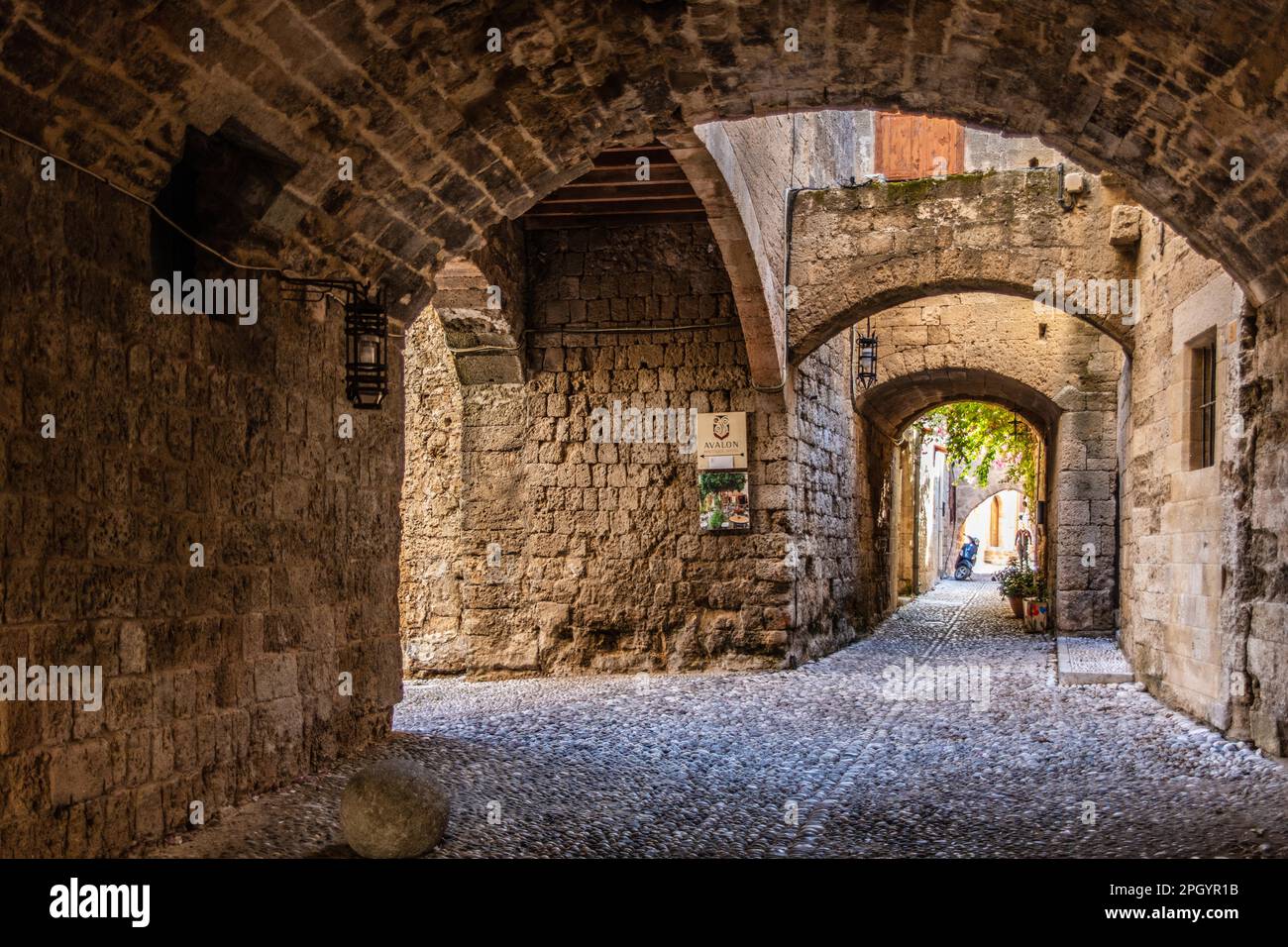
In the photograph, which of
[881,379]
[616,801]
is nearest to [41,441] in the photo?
[616,801]

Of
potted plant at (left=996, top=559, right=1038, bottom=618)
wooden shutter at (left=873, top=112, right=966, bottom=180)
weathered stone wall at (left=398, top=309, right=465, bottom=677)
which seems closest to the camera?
weathered stone wall at (left=398, top=309, right=465, bottom=677)

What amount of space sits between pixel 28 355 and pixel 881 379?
9.55m

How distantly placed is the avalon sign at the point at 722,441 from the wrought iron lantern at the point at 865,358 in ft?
8.60

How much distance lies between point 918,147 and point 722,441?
5.71 meters

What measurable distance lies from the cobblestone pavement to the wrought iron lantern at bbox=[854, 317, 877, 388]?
155 inches

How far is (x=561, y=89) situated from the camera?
16.1ft

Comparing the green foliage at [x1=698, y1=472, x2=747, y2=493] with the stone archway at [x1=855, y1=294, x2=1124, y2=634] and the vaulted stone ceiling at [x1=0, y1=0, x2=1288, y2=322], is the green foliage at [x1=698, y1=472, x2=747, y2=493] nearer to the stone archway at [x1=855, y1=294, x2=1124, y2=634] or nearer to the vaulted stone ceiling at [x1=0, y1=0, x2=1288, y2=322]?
the stone archway at [x1=855, y1=294, x2=1124, y2=634]

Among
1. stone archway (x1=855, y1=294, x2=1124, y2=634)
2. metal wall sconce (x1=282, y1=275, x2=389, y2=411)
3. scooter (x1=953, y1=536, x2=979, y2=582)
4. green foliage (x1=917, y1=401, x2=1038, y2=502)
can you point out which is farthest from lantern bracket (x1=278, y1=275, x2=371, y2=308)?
scooter (x1=953, y1=536, x2=979, y2=582)

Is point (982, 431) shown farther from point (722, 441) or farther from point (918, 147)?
point (722, 441)

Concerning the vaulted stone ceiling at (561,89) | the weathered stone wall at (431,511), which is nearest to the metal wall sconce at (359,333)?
the vaulted stone ceiling at (561,89)

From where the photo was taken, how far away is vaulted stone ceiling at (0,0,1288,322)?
134 inches

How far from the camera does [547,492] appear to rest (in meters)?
9.11

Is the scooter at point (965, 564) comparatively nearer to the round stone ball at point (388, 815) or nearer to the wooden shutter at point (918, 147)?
the wooden shutter at point (918, 147)

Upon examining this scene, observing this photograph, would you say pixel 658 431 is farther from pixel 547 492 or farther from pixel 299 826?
pixel 299 826
